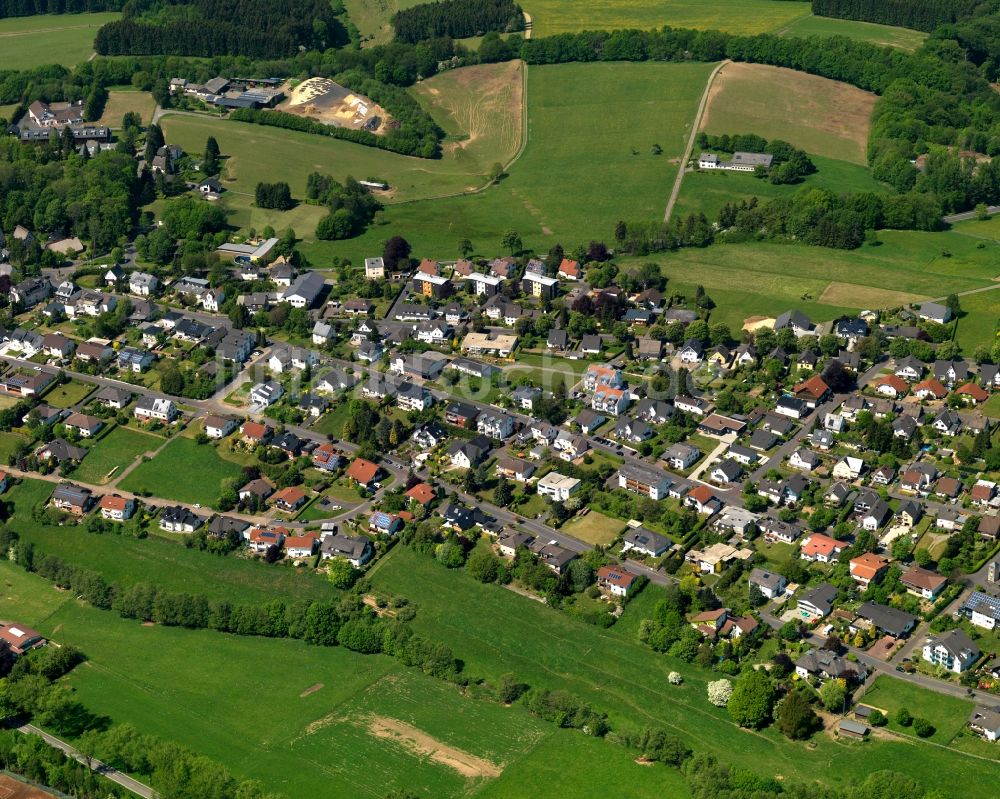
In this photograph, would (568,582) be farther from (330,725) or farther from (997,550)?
(997,550)

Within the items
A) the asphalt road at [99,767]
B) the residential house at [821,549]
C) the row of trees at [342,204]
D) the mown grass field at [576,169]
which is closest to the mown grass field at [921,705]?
the residential house at [821,549]

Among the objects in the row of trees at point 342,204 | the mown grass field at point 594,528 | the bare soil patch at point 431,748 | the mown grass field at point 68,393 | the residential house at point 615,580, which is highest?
the row of trees at point 342,204

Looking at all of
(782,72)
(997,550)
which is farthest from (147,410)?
(782,72)

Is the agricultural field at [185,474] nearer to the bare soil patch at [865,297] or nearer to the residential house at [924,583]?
the residential house at [924,583]

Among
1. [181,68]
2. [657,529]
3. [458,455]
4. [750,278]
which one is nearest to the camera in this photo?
[657,529]

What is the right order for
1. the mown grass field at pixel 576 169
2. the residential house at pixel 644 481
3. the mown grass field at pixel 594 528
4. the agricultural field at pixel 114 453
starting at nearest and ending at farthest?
1. the mown grass field at pixel 594 528
2. the residential house at pixel 644 481
3. the agricultural field at pixel 114 453
4. the mown grass field at pixel 576 169

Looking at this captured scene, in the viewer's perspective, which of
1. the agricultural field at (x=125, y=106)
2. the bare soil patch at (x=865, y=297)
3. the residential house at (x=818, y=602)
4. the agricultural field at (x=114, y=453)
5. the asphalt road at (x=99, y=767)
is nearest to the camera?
the asphalt road at (x=99, y=767)

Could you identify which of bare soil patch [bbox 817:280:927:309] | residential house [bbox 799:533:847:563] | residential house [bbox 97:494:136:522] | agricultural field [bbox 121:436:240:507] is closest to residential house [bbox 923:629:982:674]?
residential house [bbox 799:533:847:563]
